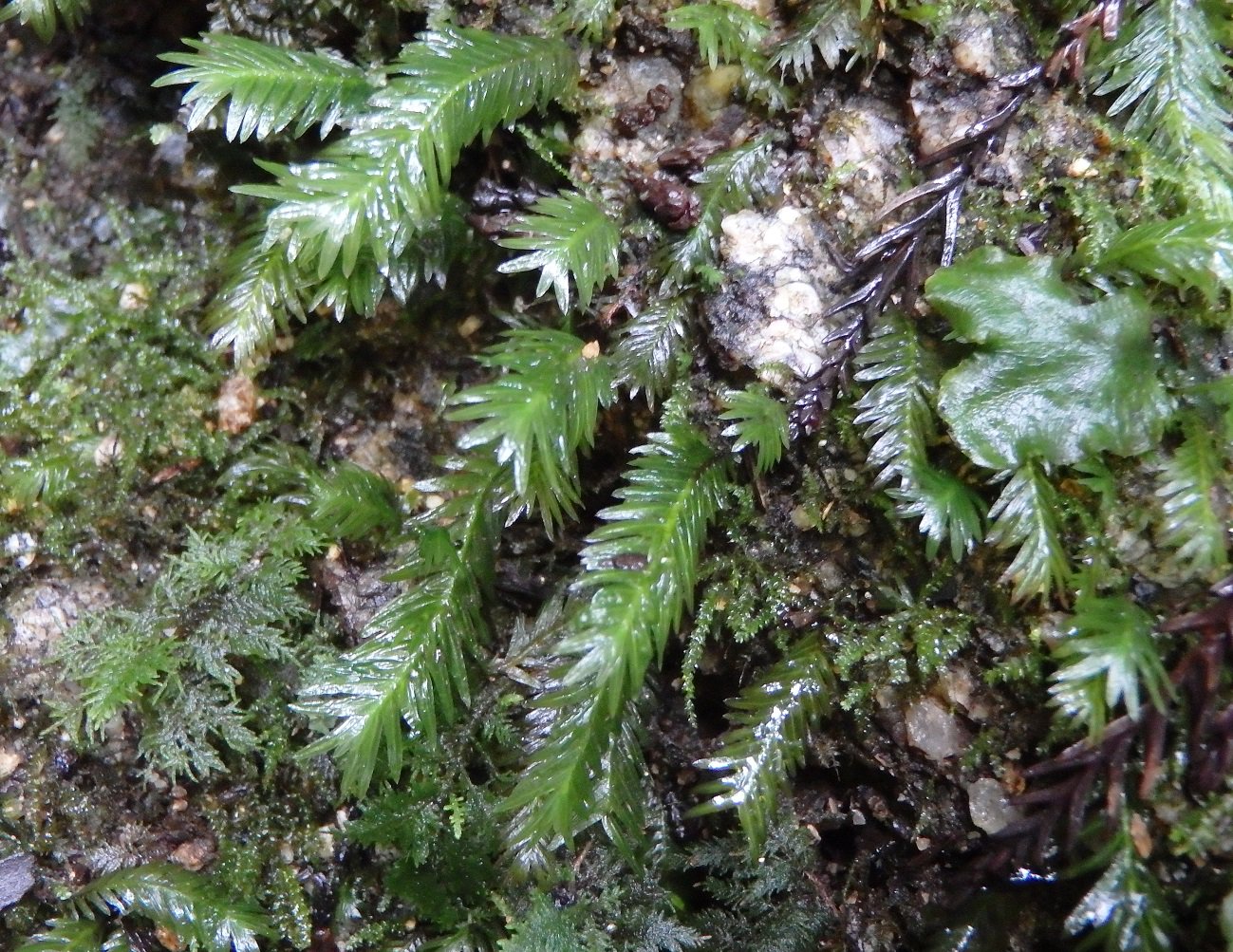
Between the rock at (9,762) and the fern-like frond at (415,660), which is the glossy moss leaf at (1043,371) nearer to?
the fern-like frond at (415,660)

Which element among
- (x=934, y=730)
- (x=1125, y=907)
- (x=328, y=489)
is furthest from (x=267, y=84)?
(x=1125, y=907)

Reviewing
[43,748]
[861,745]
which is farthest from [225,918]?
[861,745]

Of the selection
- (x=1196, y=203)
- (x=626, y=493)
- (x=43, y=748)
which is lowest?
(x=43, y=748)

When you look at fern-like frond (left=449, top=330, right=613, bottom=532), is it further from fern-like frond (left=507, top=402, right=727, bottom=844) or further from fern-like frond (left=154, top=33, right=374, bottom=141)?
fern-like frond (left=154, top=33, right=374, bottom=141)

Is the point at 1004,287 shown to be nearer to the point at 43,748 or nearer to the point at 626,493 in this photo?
the point at 626,493

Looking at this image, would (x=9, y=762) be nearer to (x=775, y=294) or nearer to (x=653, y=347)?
(x=653, y=347)

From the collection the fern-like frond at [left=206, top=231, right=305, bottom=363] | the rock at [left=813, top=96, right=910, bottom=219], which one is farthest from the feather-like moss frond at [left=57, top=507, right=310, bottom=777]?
the rock at [left=813, top=96, right=910, bottom=219]

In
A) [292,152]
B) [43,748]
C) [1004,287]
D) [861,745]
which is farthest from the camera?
[292,152]
